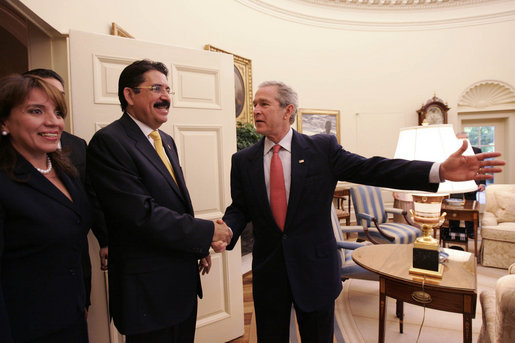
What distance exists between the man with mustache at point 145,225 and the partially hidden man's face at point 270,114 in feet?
1.66

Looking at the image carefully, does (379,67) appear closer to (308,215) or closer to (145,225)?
(308,215)

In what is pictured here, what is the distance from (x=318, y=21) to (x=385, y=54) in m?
1.77

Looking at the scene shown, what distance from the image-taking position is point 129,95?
4.91ft

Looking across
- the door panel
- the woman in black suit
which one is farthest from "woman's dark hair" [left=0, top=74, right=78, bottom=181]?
the door panel

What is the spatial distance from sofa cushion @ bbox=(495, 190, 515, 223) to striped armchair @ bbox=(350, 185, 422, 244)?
140cm

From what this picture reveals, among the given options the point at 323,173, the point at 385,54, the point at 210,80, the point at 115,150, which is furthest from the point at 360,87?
the point at 115,150

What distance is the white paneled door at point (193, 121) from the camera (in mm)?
1965

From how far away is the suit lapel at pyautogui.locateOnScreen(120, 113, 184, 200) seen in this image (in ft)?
4.74

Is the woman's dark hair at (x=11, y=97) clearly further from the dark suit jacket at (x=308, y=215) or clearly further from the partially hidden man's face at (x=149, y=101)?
the dark suit jacket at (x=308, y=215)

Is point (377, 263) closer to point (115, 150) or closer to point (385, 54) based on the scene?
point (115, 150)

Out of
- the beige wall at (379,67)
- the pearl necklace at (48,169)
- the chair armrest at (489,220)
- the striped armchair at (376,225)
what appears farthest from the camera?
the beige wall at (379,67)

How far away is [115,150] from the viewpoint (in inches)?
53.2

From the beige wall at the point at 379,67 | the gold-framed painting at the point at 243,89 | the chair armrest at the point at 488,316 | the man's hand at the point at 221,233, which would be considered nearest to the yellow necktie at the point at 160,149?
the man's hand at the point at 221,233

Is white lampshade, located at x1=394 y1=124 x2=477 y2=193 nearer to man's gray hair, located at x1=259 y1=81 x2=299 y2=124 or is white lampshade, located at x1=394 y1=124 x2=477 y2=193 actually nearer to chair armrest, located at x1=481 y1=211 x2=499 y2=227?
man's gray hair, located at x1=259 y1=81 x2=299 y2=124
